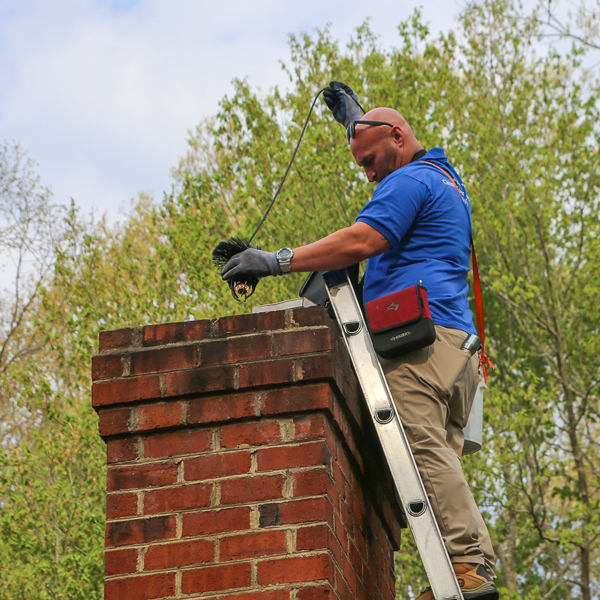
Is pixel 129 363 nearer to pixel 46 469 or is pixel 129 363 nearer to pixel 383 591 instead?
pixel 383 591

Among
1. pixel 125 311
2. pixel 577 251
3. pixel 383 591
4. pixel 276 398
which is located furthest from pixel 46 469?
pixel 276 398

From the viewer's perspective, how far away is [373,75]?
44.8ft

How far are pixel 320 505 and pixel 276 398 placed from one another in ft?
1.34

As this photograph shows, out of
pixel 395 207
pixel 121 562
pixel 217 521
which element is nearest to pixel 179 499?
pixel 217 521

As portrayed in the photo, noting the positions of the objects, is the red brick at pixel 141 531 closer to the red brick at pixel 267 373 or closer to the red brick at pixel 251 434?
the red brick at pixel 251 434

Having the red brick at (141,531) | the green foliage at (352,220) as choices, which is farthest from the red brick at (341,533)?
the green foliage at (352,220)

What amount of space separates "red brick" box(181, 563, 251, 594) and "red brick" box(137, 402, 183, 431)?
1.69ft

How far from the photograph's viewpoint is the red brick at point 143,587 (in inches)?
109

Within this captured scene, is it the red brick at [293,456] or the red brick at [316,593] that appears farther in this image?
the red brick at [293,456]

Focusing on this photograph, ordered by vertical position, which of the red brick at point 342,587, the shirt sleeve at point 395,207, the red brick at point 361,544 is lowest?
the red brick at point 342,587

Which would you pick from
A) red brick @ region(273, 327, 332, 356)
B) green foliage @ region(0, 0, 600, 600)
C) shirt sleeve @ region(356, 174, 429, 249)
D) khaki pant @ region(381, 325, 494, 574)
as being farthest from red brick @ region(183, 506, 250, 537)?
green foliage @ region(0, 0, 600, 600)

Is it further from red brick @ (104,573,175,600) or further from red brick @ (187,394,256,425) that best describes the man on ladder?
red brick @ (104,573,175,600)

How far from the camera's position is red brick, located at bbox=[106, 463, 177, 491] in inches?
116

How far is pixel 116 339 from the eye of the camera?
3.15 metres
